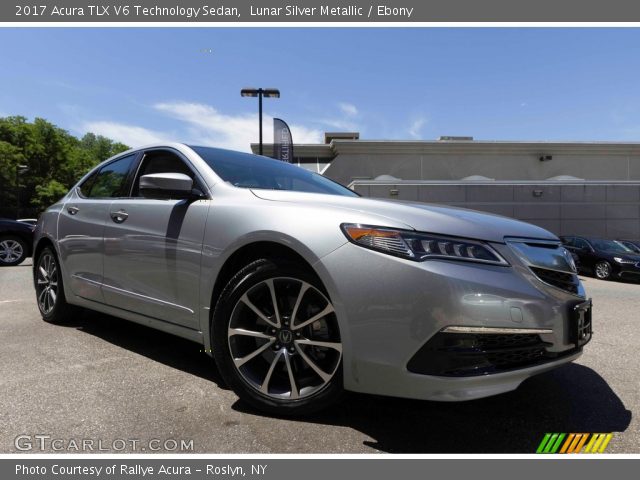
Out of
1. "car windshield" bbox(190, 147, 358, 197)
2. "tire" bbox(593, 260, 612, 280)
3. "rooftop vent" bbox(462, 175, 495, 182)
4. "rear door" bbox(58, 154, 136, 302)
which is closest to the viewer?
"car windshield" bbox(190, 147, 358, 197)

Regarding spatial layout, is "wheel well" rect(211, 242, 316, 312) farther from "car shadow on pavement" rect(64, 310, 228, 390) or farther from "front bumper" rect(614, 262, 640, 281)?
"front bumper" rect(614, 262, 640, 281)

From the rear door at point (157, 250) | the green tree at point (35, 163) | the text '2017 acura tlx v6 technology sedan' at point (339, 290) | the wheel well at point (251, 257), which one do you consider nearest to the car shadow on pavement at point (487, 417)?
the text '2017 acura tlx v6 technology sedan' at point (339, 290)

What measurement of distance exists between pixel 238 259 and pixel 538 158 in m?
27.1

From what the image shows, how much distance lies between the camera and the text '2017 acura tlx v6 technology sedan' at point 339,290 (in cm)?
187

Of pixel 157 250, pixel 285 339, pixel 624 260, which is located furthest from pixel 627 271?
pixel 157 250

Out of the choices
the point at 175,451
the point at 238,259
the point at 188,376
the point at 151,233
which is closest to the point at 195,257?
the point at 238,259

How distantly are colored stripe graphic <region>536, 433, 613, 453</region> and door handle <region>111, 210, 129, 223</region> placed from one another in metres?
2.95

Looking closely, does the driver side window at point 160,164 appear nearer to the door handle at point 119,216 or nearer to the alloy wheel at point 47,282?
the door handle at point 119,216

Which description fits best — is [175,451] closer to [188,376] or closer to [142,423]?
[142,423]

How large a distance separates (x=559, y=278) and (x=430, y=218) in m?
0.76

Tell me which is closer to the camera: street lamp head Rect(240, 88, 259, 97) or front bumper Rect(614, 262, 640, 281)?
front bumper Rect(614, 262, 640, 281)

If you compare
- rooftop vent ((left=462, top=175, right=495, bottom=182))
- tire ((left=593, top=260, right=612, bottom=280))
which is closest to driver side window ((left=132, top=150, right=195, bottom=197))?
tire ((left=593, top=260, right=612, bottom=280))

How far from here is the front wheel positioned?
1196cm

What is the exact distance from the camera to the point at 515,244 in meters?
2.12
